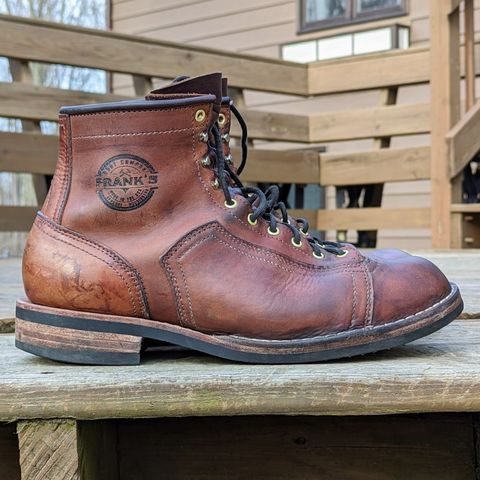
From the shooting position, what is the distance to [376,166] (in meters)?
4.00

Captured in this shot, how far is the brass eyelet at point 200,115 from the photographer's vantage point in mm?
856

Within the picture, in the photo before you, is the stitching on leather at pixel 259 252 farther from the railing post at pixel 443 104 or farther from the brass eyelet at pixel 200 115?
the railing post at pixel 443 104

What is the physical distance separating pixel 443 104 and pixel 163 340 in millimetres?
2909

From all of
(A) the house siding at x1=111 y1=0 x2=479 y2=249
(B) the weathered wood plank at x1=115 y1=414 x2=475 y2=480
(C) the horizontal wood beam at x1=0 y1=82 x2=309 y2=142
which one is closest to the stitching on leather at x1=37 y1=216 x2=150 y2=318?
(B) the weathered wood plank at x1=115 y1=414 x2=475 y2=480

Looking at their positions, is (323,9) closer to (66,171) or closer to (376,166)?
(376,166)

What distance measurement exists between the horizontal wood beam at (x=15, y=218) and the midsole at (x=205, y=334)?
2656 mm

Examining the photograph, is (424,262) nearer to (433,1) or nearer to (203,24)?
(433,1)

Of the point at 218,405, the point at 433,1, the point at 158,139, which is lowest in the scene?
the point at 218,405

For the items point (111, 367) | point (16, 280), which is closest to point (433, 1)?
point (16, 280)

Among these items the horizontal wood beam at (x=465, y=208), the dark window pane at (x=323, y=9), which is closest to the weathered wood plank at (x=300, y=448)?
the horizontal wood beam at (x=465, y=208)

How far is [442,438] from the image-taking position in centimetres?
97

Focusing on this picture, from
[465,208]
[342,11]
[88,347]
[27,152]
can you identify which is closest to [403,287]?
[88,347]

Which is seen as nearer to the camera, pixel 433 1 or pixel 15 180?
pixel 433 1

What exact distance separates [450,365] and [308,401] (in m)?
0.18
